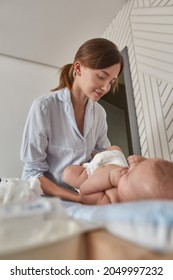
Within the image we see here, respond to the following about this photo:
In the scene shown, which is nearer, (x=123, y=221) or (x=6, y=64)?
(x=123, y=221)

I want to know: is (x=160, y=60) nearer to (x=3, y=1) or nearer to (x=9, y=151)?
(x=3, y=1)

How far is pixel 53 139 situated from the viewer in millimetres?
1068

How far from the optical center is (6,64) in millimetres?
1969

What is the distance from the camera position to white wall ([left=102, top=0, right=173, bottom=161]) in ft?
3.76

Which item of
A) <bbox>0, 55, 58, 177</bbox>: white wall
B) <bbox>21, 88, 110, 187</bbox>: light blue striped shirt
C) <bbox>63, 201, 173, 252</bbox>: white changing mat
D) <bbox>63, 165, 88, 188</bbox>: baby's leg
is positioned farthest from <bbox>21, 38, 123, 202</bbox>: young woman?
<bbox>0, 55, 58, 177</bbox>: white wall

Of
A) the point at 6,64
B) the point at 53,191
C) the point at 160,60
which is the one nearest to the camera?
the point at 53,191

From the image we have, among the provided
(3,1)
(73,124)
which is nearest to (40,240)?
(73,124)

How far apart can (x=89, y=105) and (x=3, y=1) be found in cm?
94

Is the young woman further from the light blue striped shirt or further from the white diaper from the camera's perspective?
the white diaper

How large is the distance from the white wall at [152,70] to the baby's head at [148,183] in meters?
0.63

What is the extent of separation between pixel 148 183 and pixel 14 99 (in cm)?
166

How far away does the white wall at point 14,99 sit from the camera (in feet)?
5.89

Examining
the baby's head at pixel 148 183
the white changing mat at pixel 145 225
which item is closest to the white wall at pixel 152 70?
the baby's head at pixel 148 183

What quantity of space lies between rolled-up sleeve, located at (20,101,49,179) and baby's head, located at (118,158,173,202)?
0.51 metres
